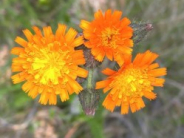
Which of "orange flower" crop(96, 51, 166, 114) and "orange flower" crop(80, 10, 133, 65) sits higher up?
"orange flower" crop(80, 10, 133, 65)

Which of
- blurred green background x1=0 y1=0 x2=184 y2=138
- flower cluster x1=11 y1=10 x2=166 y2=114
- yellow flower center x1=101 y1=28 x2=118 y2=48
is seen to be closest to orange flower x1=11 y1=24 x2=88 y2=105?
flower cluster x1=11 y1=10 x2=166 y2=114

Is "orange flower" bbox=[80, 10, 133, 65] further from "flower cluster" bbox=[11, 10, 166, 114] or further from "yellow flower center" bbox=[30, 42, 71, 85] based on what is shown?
"yellow flower center" bbox=[30, 42, 71, 85]

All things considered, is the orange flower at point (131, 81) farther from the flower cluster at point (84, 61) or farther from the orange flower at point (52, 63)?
the orange flower at point (52, 63)

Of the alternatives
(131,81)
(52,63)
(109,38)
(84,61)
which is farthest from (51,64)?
(131,81)

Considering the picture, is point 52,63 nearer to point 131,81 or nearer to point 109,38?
point 109,38

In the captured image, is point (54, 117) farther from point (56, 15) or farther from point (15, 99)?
point (56, 15)

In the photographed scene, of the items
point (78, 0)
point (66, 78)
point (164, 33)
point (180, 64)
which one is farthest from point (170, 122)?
point (66, 78)

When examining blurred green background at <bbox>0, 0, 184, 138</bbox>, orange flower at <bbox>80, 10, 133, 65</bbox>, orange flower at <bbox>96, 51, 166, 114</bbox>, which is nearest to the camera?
orange flower at <bbox>80, 10, 133, 65</bbox>
